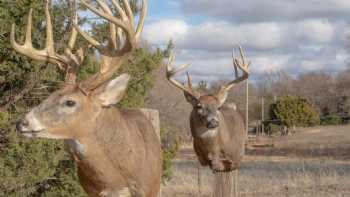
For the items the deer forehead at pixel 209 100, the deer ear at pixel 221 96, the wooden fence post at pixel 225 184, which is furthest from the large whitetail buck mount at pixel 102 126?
the wooden fence post at pixel 225 184

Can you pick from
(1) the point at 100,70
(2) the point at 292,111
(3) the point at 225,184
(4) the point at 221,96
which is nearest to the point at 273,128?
(2) the point at 292,111

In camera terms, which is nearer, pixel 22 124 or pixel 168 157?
pixel 22 124

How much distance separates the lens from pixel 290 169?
73.4 ft

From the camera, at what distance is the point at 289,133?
1689 inches

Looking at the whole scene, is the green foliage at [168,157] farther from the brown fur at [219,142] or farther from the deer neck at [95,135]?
the deer neck at [95,135]

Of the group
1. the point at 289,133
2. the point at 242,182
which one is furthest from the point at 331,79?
the point at 242,182

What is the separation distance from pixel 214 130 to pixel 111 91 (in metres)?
2.24

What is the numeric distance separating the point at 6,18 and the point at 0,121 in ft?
5.35

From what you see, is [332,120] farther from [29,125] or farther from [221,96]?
[29,125]

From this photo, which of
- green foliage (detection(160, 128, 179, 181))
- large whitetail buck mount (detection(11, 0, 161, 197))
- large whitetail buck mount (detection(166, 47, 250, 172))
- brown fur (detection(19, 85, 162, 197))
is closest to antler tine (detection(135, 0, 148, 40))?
large whitetail buck mount (detection(11, 0, 161, 197))

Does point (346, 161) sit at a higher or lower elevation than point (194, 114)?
lower

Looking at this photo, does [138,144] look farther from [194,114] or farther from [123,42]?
[194,114]

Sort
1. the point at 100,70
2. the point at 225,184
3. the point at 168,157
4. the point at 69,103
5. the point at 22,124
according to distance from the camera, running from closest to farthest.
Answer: the point at 22,124
the point at 69,103
the point at 100,70
the point at 225,184
the point at 168,157

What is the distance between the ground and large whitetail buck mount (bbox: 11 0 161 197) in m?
8.53
